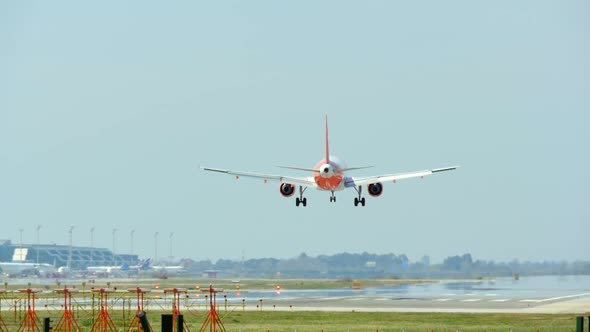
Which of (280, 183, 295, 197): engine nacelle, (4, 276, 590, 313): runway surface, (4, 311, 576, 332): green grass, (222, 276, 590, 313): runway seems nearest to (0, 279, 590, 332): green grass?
(4, 311, 576, 332): green grass

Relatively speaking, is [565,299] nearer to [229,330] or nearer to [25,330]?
[229,330]

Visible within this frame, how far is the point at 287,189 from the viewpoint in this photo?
103m

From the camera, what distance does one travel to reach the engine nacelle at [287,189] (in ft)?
339

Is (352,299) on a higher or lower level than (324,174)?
lower

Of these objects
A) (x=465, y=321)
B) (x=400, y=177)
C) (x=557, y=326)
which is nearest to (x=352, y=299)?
(x=400, y=177)

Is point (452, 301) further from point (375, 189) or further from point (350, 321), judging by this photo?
point (350, 321)

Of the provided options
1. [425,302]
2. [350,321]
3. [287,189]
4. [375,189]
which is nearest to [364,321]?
[350,321]

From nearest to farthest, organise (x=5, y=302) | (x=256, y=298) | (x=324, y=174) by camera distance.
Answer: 1. (x=324, y=174)
2. (x=5, y=302)
3. (x=256, y=298)

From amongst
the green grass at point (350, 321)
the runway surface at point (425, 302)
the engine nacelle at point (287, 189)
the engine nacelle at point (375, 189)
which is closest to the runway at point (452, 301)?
the runway surface at point (425, 302)

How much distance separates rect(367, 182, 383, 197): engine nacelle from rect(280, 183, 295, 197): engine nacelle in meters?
7.68

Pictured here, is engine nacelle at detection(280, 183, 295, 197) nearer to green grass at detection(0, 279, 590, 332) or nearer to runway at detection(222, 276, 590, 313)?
green grass at detection(0, 279, 590, 332)

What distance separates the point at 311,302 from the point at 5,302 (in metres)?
38.0

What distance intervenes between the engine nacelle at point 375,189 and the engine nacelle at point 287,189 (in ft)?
25.2

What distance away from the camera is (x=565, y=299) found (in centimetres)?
12431
